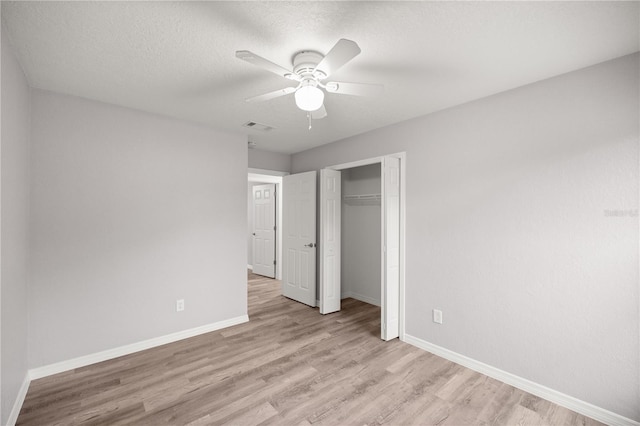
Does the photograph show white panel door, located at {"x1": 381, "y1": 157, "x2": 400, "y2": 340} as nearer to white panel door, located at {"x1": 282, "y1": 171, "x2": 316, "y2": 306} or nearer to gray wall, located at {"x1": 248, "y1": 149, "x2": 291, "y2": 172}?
white panel door, located at {"x1": 282, "y1": 171, "x2": 316, "y2": 306}

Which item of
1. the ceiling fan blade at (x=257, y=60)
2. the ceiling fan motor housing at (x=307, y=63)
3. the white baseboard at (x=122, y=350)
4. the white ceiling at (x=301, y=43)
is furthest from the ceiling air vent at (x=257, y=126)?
the white baseboard at (x=122, y=350)

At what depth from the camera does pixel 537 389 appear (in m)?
2.28

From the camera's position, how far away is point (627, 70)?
1.96m

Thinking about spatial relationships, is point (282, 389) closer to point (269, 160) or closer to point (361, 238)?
point (361, 238)

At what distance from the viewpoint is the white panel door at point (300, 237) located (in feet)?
14.5

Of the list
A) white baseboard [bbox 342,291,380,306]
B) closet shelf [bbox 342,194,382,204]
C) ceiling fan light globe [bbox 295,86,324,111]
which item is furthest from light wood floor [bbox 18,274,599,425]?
ceiling fan light globe [bbox 295,86,324,111]

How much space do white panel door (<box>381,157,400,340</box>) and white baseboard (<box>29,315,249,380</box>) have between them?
1927 mm

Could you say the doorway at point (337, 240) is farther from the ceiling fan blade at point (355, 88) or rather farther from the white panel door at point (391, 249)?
the ceiling fan blade at point (355, 88)

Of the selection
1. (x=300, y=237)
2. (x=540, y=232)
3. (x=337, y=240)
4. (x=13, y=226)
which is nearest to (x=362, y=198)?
(x=337, y=240)

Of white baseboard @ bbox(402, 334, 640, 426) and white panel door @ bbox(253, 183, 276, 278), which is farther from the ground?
white panel door @ bbox(253, 183, 276, 278)

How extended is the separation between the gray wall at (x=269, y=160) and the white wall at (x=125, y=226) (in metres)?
0.75

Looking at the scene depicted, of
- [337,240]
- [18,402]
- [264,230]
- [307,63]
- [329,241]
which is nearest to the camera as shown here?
[307,63]

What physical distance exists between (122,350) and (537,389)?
380cm

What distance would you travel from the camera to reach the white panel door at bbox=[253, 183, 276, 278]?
21.1ft
